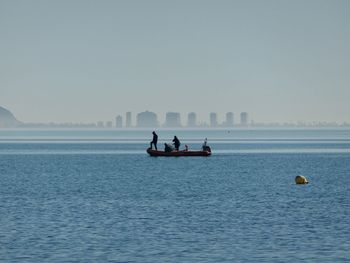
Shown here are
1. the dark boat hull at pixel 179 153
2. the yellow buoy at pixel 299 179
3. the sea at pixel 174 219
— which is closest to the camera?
the sea at pixel 174 219

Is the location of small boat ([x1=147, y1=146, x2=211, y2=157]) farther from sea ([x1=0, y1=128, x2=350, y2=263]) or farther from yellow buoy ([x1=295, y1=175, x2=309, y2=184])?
yellow buoy ([x1=295, y1=175, x2=309, y2=184])

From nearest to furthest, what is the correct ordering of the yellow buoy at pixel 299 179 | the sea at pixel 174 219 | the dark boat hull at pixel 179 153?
the sea at pixel 174 219
the yellow buoy at pixel 299 179
the dark boat hull at pixel 179 153

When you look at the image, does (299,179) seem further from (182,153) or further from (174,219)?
(182,153)

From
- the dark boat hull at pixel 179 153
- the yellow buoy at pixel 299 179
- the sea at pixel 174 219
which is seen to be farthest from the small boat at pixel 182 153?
the yellow buoy at pixel 299 179

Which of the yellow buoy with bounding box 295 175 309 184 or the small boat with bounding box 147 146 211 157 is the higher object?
the small boat with bounding box 147 146 211 157

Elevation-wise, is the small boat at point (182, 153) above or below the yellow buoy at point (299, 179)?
above

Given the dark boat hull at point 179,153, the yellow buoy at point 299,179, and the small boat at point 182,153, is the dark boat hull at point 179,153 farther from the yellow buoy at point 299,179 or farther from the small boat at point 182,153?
the yellow buoy at point 299,179

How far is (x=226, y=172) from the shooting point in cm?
8456

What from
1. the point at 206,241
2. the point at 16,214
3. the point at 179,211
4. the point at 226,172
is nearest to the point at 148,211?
the point at 179,211

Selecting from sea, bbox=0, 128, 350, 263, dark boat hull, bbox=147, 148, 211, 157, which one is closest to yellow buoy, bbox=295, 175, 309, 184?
sea, bbox=0, 128, 350, 263

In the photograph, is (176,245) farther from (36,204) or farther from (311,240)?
(36,204)

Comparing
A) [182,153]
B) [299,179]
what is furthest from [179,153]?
[299,179]

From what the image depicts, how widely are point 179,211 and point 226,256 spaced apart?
579 inches

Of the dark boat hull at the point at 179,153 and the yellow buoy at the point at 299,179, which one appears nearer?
the yellow buoy at the point at 299,179
